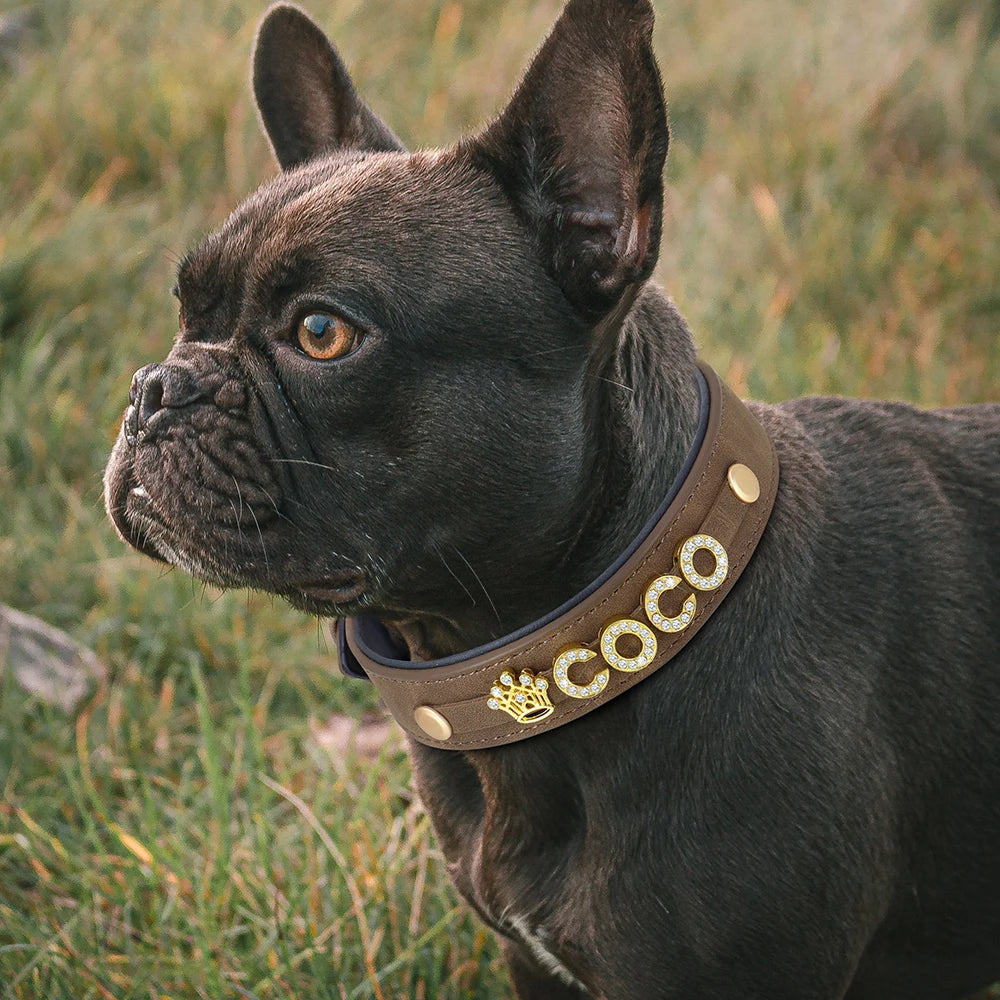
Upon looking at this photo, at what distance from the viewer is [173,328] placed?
531 centimetres

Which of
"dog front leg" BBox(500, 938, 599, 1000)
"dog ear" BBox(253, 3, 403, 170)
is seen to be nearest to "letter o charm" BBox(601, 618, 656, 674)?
"dog front leg" BBox(500, 938, 599, 1000)

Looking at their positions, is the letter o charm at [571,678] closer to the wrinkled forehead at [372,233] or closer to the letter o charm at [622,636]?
the letter o charm at [622,636]

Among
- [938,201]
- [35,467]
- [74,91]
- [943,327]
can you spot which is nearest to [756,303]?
[943,327]

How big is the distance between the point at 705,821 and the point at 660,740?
0.15 m

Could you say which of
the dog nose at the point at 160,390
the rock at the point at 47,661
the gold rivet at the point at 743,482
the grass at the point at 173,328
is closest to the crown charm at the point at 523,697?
the gold rivet at the point at 743,482

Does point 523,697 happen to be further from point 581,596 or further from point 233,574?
point 233,574

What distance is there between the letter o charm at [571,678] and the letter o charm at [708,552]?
210mm

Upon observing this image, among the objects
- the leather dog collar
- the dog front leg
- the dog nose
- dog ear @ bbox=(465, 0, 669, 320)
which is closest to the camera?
dog ear @ bbox=(465, 0, 669, 320)

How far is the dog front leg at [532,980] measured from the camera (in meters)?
2.70

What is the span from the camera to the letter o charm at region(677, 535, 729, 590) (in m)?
2.14

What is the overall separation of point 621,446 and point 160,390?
0.81 metres

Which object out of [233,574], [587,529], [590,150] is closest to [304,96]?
[590,150]

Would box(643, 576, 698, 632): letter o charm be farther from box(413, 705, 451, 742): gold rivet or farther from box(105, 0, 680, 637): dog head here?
box(413, 705, 451, 742): gold rivet

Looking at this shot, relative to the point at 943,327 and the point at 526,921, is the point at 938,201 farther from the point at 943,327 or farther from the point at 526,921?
the point at 526,921
